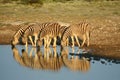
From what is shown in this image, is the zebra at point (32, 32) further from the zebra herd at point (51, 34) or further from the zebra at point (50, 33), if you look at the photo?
the zebra at point (50, 33)

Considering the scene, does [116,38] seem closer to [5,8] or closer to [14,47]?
[14,47]

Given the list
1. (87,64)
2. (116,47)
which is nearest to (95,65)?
(87,64)

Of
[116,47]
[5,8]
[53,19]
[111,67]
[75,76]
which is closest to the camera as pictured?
[75,76]

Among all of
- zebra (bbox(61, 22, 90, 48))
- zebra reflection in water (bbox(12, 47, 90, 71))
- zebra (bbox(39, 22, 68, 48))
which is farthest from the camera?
zebra (bbox(61, 22, 90, 48))

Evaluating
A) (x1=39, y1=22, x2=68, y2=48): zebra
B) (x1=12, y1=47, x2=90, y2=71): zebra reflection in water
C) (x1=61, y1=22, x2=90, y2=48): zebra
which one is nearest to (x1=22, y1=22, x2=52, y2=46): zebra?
(x1=39, y1=22, x2=68, y2=48): zebra

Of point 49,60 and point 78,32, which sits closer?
point 49,60

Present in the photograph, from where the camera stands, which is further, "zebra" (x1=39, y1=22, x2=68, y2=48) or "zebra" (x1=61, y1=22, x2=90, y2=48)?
"zebra" (x1=61, y1=22, x2=90, y2=48)

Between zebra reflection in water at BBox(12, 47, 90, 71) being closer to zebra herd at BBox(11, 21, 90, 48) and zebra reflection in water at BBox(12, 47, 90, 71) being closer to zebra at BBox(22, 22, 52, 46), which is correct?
zebra herd at BBox(11, 21, 90, 48)

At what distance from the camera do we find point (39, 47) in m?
21.2

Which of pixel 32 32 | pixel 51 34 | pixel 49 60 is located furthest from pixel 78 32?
pixel 49 60

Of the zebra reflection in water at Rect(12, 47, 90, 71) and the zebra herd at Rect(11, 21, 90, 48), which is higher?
the zebra herd at Rect(11, 21, 90, 48)

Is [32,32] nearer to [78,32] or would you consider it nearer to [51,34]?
[51,34]

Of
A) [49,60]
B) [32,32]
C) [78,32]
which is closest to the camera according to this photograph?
[49,60]

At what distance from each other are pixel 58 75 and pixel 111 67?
2.30 m
